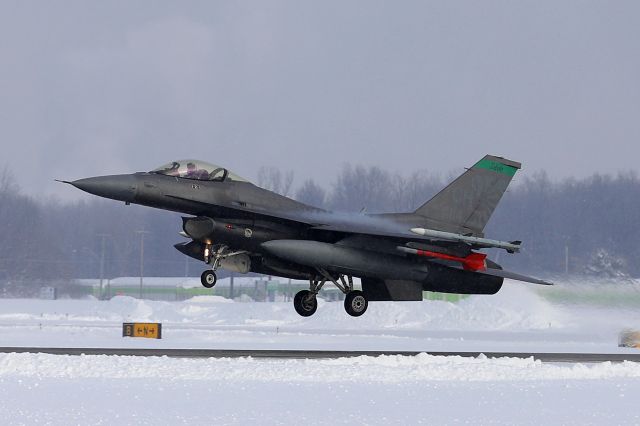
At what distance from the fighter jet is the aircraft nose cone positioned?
3 cm

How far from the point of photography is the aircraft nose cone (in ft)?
89.1

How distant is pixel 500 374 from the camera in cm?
2622

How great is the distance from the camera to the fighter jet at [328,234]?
28.5 metres

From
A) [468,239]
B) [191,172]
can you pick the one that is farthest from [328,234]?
[191,172]

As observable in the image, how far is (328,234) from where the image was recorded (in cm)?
3102

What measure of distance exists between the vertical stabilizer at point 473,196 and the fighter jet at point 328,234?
30mm

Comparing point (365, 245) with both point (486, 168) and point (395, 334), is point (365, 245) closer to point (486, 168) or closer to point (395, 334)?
point (486, 168)

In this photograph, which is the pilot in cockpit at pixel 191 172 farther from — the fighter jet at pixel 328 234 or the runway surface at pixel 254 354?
the runway surface at pixel 254 354

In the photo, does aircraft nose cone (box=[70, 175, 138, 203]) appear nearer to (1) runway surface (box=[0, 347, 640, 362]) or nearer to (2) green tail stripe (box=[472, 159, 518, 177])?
(1) runway surface (box=[0, 347, 640, 362])

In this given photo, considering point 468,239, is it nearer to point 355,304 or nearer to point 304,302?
point 355,304

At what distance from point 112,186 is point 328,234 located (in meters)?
6.66

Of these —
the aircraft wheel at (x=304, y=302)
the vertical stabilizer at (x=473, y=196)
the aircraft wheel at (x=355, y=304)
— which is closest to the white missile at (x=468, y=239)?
the vertical stabilizer at (x=473, y=196)

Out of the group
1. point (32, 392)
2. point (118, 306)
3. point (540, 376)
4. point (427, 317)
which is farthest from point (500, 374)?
point (118, 306)

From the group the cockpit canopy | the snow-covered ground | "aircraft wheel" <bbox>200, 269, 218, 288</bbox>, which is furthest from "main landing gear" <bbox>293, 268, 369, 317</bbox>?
"aircraft wheel" <bbox>200, 269, 218, 288</bbox>
